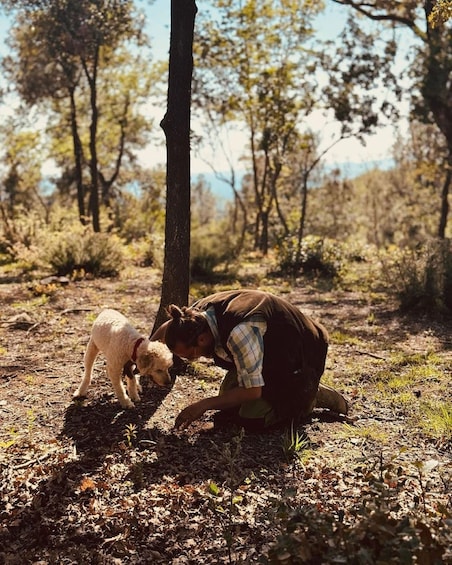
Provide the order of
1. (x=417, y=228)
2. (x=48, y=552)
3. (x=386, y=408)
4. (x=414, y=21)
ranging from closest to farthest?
1. (x=48, y=552)
2. (x=386, y=408)
3. (x=414, y=21)
4. (x=417, y=228)

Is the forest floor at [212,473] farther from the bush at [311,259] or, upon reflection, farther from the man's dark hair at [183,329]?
the bush at [311,259]

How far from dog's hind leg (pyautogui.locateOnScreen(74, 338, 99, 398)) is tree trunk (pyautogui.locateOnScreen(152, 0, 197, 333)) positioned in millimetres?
935

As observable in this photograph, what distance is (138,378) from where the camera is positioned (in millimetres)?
5340

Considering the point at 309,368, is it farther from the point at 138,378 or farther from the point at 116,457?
the point at 138,378

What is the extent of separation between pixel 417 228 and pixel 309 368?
31.9 metres

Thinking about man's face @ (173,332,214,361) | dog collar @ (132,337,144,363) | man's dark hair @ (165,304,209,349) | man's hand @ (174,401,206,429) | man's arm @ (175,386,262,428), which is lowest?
man's hand @ (174,401,206,429)

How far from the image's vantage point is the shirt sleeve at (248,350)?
11.5 ft

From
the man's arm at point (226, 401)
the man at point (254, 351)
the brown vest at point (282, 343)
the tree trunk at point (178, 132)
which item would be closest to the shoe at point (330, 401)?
the man at point (254, 351)

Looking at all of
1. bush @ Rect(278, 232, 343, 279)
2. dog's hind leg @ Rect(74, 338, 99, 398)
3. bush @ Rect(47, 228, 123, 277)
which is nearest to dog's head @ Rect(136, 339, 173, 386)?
dog's hind leg @ Rect(74, 338, 99, 398)

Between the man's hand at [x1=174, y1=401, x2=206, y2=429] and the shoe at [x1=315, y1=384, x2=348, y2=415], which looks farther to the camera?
the shoe at [x1=315, y1=384, x2=348, y2=415]

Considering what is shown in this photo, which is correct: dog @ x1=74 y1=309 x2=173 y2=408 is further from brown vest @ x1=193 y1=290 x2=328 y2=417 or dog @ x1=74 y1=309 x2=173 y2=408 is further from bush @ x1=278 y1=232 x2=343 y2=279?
bush @ x1=278 y1=232 x2=343 y2=279

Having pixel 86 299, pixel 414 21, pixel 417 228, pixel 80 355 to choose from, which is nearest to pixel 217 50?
pixel 414 21

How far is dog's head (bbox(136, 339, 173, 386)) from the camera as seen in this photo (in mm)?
4336

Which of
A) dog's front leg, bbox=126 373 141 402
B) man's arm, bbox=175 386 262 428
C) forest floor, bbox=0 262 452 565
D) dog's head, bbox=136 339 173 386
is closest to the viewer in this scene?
forest floor, bbox=0 262 452 565
